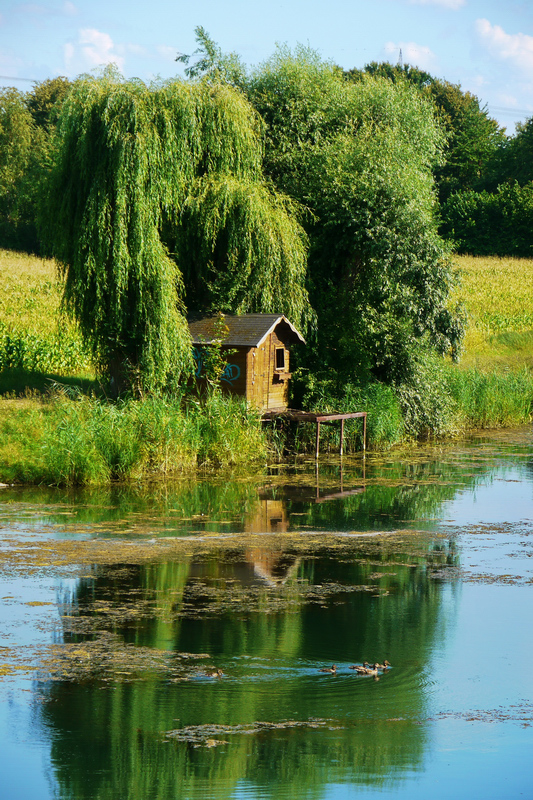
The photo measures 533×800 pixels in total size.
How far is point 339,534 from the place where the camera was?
14.9 meters

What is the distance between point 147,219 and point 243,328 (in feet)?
11.3

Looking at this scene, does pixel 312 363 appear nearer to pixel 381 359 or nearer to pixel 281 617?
pixel 381 359

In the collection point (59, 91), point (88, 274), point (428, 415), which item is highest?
point (59, 91)

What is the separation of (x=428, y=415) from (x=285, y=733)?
2053cm

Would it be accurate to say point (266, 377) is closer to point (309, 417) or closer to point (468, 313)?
point (309, 417)

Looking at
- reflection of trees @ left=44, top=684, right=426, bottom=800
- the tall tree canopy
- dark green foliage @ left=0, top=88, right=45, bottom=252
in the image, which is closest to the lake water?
reflection of trees @ left=44, top=684, right=426, bottom=800

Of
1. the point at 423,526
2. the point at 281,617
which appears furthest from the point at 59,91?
the point at 281,617

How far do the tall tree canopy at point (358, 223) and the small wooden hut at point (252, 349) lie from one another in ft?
9.32

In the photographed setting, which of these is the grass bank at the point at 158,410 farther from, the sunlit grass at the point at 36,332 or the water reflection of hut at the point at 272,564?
the water reflection of hut at the point at 272,564

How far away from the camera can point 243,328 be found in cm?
2205

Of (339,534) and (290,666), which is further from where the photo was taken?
(339,534)

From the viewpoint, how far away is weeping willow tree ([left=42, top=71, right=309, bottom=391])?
20.5m

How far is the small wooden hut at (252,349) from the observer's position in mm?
21734

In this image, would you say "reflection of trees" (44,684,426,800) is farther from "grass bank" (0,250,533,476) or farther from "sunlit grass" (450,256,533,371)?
"sunlit grass" (450,256,533,371)
